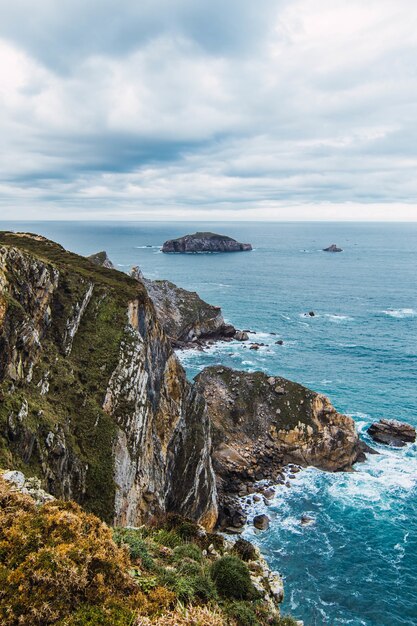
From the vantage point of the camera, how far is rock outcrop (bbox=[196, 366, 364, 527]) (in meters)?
54.9

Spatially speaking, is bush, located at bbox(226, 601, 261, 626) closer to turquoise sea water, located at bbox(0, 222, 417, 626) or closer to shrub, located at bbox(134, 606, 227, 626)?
shrub, located at bbox(134, 606, 227, 626)

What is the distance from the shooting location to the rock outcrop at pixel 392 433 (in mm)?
62312

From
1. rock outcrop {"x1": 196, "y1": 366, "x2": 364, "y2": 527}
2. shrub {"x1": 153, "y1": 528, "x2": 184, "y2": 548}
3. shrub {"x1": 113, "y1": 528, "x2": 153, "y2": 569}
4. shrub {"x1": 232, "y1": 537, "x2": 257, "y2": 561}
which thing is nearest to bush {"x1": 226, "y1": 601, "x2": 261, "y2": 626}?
shrub {"x1": 113, "y1": 528, "x2": 153, "y2": 569}

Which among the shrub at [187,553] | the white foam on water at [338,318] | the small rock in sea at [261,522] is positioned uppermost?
the shrub at [187,553]

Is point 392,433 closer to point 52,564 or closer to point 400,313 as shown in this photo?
point 52,564

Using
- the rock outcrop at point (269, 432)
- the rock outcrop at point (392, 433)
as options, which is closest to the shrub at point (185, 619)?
the rock outcrop at point (269, 432)

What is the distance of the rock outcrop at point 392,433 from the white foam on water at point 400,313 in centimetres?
6613

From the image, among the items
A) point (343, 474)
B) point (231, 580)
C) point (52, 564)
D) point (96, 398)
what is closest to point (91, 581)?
point (52, 564)

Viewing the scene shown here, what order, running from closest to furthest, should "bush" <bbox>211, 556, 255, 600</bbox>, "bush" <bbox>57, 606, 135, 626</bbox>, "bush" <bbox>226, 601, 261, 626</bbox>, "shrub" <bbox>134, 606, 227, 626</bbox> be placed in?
"bush" <bbox>57, 606, 135, 626</bbox> → "shrub" <bbox>134, 606, 227, 626</bbox> → "bush" <bbox>226, 601, 261, 626</bbox> → "bush" <bbox>211, 556, 255, 600</bbox>

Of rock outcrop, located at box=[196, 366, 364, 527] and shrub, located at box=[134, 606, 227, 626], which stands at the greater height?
shrub, located at box=[134, 606, 227, 626]

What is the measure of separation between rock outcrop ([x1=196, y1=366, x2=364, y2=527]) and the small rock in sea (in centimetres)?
488

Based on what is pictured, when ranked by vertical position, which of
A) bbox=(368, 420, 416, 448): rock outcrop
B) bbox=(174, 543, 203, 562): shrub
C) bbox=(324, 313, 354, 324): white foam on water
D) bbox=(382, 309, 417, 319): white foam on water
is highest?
bbox=(382, 309, 417, 319): white foam on water

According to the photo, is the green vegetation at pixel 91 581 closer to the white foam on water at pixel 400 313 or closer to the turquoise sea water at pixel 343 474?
the turquoise sea water at pixel 343 474

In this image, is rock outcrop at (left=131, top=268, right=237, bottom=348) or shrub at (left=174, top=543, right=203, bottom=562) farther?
rock outcrop at (left=131, top=268, right=237, bottom=348)
